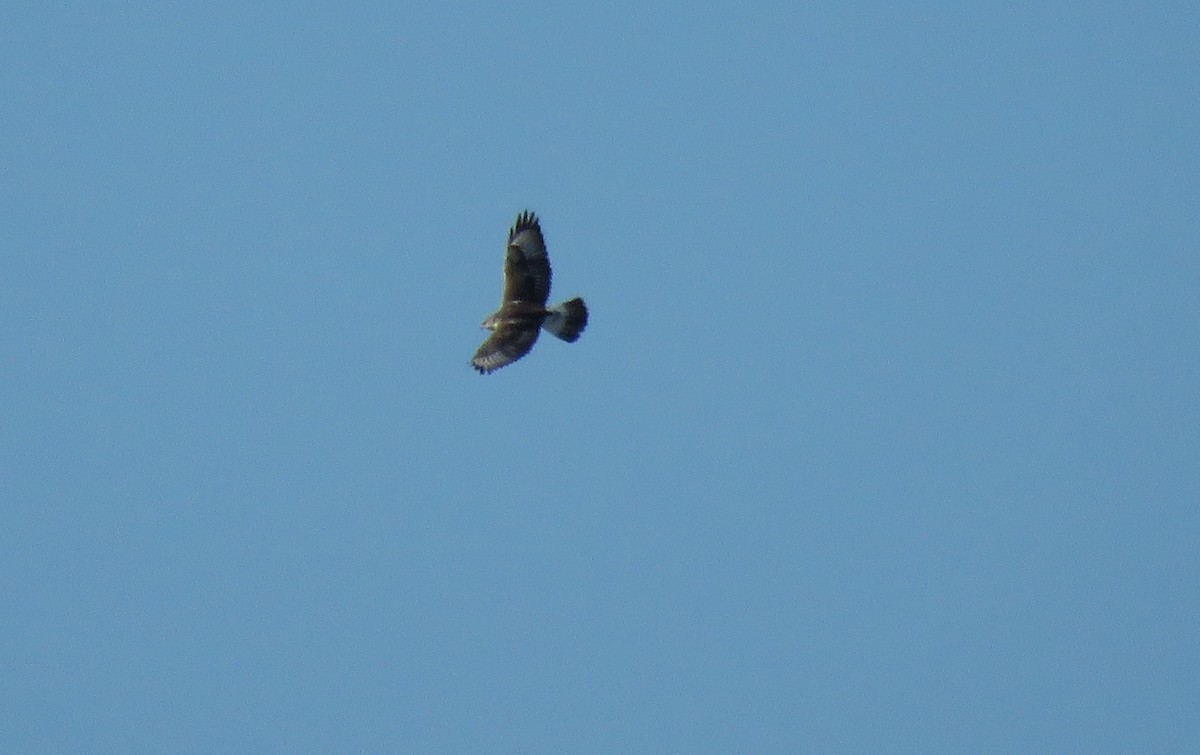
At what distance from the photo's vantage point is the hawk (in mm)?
18500

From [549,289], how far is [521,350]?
2.65 ft

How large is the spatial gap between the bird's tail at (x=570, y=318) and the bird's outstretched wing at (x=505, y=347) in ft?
0.93

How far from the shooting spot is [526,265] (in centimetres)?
1889

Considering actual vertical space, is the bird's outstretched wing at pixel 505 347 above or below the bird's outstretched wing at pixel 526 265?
below

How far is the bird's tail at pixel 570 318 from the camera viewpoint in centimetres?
1845

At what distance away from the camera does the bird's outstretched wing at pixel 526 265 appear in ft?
61.6

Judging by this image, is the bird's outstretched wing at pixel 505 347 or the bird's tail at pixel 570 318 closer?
the bird's tail at pixel 570 318

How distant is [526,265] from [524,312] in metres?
0.61

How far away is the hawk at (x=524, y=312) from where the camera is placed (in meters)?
18.5

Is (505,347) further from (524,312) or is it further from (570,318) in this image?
(570,318)

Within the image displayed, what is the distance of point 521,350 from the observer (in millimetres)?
18609

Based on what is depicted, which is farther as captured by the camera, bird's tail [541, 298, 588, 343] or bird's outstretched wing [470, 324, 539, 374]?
bird's outstretched wing [470, 324, 539, 374]

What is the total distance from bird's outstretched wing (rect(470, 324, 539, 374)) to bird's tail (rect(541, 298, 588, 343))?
28 centimetres

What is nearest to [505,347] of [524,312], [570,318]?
[524,312]
